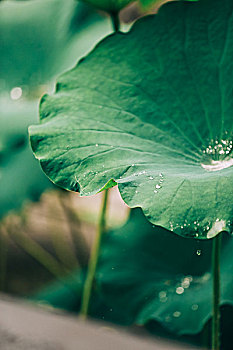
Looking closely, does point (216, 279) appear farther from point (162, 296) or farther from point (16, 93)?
point (16, 93)

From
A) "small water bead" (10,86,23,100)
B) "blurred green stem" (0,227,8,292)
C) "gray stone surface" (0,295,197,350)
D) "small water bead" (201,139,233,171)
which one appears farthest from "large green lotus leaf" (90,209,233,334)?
"blurred green stem" (0,227,8,292)

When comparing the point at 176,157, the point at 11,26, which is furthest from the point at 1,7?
the point at 176,157

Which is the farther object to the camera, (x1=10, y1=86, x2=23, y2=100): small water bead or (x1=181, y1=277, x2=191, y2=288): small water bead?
(x1=10, y1=86, x2=23, y2=100): small water bead


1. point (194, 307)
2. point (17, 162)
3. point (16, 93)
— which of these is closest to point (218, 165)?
point (194, 307)

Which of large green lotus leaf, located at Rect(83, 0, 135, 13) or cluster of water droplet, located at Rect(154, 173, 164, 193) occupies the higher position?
large green lotus leaf, located at Rect(83, 0, 135, 13)

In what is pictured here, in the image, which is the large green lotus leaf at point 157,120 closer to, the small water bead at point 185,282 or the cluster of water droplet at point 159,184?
→ the cluster of water droplet at point 159,184

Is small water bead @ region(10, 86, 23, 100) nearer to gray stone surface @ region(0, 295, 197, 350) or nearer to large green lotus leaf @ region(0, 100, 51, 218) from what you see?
large green lotus leaf @ region(0, 100, 51, 218)

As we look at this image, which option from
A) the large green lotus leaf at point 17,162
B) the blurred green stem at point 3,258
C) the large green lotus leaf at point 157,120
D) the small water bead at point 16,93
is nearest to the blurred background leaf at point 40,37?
the small water bead at point 16,93

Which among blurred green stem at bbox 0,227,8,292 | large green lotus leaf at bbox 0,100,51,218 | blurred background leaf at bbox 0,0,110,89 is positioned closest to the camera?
large green lotus leaf at bbox 0,100,51,218
